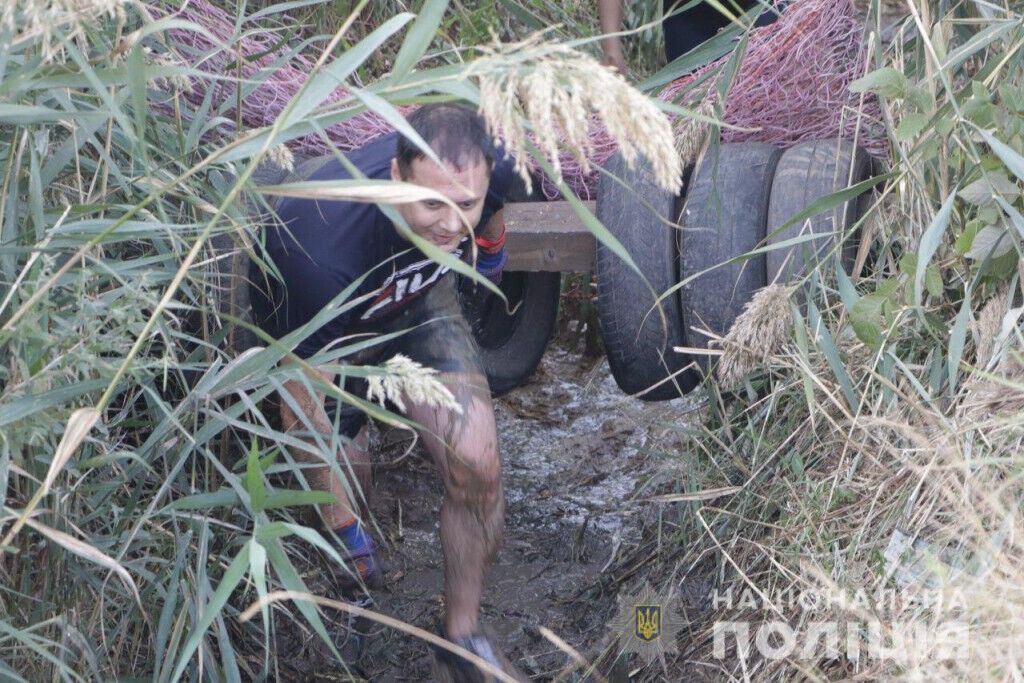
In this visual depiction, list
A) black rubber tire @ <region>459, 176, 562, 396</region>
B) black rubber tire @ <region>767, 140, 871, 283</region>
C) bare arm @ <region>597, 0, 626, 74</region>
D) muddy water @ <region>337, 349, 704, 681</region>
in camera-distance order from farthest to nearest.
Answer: black rubber tire @ <region>459, 176, 562, 396</region>, bare arm @ <region>597, 0, 626, 74</region>, muddy water @ <region>337, 349, 704, 681</region>, black rubber tire @ <region>767, 140, 871, 283</region>

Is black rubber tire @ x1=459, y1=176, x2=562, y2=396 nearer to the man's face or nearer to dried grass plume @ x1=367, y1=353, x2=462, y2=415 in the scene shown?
the man's face

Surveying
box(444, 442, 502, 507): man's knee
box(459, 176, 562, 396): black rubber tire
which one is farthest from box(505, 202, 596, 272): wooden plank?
box(459, 176, 562, 396): black rubber tire

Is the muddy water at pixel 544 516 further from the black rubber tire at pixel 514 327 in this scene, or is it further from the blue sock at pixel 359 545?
the black rubber tire at pixel 514 327

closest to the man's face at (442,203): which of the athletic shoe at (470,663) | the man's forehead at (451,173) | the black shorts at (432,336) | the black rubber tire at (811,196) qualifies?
the man's forehead at (451,173)

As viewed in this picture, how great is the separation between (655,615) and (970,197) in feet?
3.56

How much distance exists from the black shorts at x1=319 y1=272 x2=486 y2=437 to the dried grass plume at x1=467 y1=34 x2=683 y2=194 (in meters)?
1.28

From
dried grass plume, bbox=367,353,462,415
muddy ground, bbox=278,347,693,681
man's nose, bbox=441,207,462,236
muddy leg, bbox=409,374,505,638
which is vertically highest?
man's nose, bbox=441,207,462,236

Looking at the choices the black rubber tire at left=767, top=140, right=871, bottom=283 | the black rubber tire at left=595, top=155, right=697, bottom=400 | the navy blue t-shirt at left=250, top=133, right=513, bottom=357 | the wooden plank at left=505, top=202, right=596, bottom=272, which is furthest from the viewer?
the wooden plank at left=505, top=202, right=596, bottom=272

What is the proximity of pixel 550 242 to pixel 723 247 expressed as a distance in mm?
508

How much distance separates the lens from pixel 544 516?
3684 millimetres

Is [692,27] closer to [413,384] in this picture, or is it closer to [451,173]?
[451,173]

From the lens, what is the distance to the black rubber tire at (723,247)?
2754 mm

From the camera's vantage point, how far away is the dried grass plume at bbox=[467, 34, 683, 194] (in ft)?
4.24

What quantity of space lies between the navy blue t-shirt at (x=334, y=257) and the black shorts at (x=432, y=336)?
121mm
